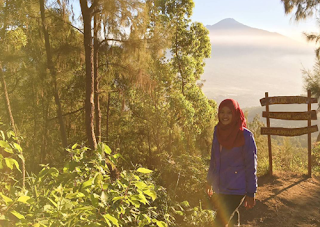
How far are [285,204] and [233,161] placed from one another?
324cm

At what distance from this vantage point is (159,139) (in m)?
15.7

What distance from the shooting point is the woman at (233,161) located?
2.66 m

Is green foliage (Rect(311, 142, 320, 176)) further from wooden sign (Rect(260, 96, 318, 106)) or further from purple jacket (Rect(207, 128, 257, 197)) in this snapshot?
purple jacket (Rect(207, 128, 257, 197))

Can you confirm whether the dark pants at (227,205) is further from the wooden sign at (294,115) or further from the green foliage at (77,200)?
the wooden sign at (294,115)

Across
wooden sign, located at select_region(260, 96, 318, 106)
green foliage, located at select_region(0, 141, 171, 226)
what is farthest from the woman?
wooden sign, located at select_region(260, 96, 318, 106)

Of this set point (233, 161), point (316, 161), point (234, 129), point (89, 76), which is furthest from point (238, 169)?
point (316, 161)

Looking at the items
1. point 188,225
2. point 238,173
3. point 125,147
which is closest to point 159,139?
point 125,147

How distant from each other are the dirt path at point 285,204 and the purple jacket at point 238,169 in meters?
2.09

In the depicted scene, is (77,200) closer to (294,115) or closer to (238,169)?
(238,169)

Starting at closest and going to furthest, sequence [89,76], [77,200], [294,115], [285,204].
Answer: [77,200] → [285,204] → [294,115] → [89,76]

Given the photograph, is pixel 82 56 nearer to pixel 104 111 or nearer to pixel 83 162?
pixel 104 111

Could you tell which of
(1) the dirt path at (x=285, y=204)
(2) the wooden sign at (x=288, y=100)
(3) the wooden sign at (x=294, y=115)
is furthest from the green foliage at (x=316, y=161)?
(2) the wooden sign at (x=288, y=100)

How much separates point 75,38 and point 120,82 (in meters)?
2.81

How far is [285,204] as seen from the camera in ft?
17.0
